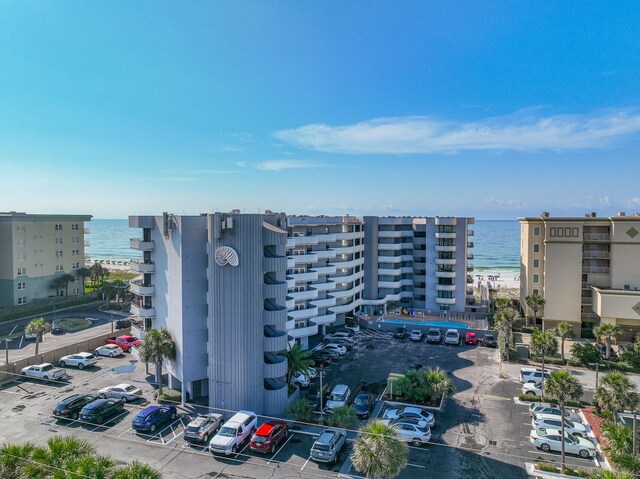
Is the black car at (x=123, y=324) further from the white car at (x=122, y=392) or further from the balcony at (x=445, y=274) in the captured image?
the balcony at (x=445, y=274)

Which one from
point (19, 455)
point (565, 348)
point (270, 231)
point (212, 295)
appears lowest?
point (565, 348)

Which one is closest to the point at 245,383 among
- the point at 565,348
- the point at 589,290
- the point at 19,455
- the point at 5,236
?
the point at 19,455

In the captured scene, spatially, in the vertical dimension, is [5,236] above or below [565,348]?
above

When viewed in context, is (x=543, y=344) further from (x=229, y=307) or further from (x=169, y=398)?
(x=169, y=398)

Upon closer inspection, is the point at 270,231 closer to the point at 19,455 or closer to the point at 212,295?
the point at 212,295

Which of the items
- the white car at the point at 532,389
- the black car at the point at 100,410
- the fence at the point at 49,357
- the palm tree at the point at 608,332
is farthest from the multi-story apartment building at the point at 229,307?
the palm tree at the point at 608,332

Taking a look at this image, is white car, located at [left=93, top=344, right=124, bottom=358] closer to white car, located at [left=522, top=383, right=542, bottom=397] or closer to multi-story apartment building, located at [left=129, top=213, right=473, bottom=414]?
multi-story apartment building, located at [left=129, top=213, right=473, bottom=414]
